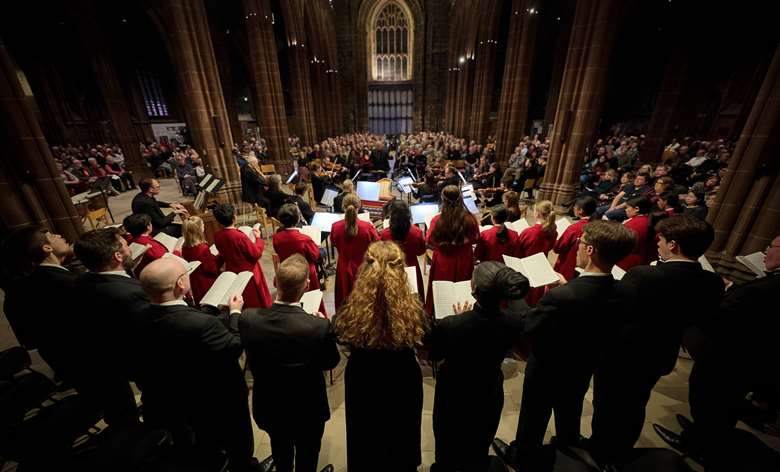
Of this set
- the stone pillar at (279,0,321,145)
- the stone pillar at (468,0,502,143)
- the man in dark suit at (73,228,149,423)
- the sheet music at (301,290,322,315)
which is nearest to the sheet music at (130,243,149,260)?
the man in dark suit at (73,228,149,423)

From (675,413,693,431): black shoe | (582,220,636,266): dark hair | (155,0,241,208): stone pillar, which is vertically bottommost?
(675,413,693,431): black shoe

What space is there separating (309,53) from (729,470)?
24323 mm

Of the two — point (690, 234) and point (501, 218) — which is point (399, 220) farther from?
point (690, 234)

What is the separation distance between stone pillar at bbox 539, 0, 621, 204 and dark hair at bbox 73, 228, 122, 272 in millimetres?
9699

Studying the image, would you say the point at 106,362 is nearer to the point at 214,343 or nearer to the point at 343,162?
the point at 214,343

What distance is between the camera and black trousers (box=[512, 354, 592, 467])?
2.31 m

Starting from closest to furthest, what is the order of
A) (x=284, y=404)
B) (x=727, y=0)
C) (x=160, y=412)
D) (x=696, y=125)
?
1. (x=284, y=404)
2. (x=160, y=412)
3. (x=727, y=0)
4. (x=696, y=125)

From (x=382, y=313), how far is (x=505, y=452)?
2038 millimetres

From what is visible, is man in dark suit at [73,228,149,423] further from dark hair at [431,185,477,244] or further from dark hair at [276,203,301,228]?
dark hair at [431,185,477,244]

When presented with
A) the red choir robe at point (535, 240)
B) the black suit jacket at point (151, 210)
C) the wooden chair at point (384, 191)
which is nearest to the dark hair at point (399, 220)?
the red choir robe at point (535, 240)

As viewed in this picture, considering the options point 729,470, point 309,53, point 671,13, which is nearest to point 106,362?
point 729,470

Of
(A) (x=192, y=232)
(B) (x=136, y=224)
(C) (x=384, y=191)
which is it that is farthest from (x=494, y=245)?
(C) (x=384, y=191)

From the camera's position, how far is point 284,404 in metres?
1.99

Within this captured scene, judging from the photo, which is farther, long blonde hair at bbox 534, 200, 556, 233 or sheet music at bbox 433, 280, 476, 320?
long blonde hair at bbox 534, 200, 556, 233
